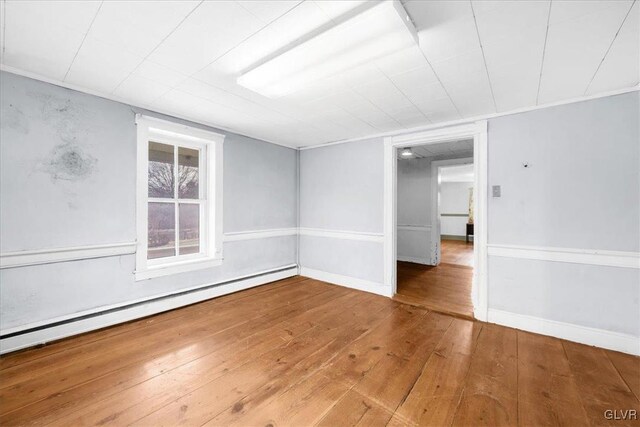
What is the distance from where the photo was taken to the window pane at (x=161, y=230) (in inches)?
124

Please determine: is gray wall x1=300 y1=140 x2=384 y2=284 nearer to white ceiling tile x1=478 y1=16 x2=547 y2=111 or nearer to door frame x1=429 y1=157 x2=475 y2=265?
white ceiling tile x1=478 y1=16 x2=547 y2=111

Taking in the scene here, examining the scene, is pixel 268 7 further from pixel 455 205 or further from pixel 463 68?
pixel 455 205

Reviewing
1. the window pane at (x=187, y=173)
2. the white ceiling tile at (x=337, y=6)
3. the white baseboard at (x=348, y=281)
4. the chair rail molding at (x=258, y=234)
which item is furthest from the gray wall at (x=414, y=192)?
the white ceiling tile at (x=337, y=6)

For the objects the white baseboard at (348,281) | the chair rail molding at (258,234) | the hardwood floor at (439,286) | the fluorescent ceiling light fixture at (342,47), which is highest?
the fluorescent ceiling light fixture at (342,47)

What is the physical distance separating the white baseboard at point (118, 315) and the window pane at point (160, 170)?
1.30 m

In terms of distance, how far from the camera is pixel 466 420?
154 cm

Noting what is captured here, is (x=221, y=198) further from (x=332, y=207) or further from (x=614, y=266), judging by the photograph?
(x=614, y=266)

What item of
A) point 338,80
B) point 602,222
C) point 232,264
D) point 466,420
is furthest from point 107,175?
point 602,222

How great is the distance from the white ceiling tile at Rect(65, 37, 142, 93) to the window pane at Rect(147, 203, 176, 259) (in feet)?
4.41

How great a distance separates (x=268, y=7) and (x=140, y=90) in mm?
1852

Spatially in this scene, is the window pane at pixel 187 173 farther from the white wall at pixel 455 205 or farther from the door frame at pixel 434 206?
the white wall at pixel 455 205

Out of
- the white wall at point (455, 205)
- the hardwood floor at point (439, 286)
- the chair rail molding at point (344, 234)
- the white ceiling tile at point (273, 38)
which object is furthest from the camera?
the white wall at point (455, 205)

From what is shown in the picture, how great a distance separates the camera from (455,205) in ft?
34.7

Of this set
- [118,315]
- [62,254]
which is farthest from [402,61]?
[118,315]
